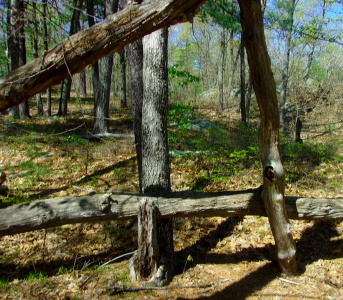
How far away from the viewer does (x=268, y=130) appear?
3729 millimetres

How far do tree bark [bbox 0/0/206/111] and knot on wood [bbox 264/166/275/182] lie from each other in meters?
2.36

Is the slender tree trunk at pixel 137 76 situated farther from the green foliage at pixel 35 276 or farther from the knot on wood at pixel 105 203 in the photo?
the green foliage at pixel 35 276

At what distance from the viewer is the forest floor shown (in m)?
3.80

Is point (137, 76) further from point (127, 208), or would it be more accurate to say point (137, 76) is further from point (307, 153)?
point (307, 153)

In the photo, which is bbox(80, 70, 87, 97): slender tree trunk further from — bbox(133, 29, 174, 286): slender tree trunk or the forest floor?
bbox(133, 29, 174, 286): slender tree trunk

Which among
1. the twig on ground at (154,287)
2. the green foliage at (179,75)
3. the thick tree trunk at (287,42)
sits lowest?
the twig on ground at (154,287)

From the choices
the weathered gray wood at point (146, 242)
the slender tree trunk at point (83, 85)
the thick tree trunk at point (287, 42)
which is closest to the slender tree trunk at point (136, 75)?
the weathered gray wood at point (146, 242)

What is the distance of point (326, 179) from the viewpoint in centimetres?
632

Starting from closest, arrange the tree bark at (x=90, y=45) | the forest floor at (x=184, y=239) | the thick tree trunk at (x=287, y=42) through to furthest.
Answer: the tree bark at (x=90, y=45) → the forest floor at (x=184, y=239) → the thick tree trunk at (x=287, y=42)

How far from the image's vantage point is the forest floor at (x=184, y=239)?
380cm

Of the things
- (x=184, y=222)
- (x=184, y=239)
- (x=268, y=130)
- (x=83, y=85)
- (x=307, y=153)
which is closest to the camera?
(x=268, y=130)

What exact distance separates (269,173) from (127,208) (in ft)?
6.72

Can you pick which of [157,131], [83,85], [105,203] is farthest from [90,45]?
[83,85]

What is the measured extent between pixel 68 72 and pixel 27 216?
248 centimetres
